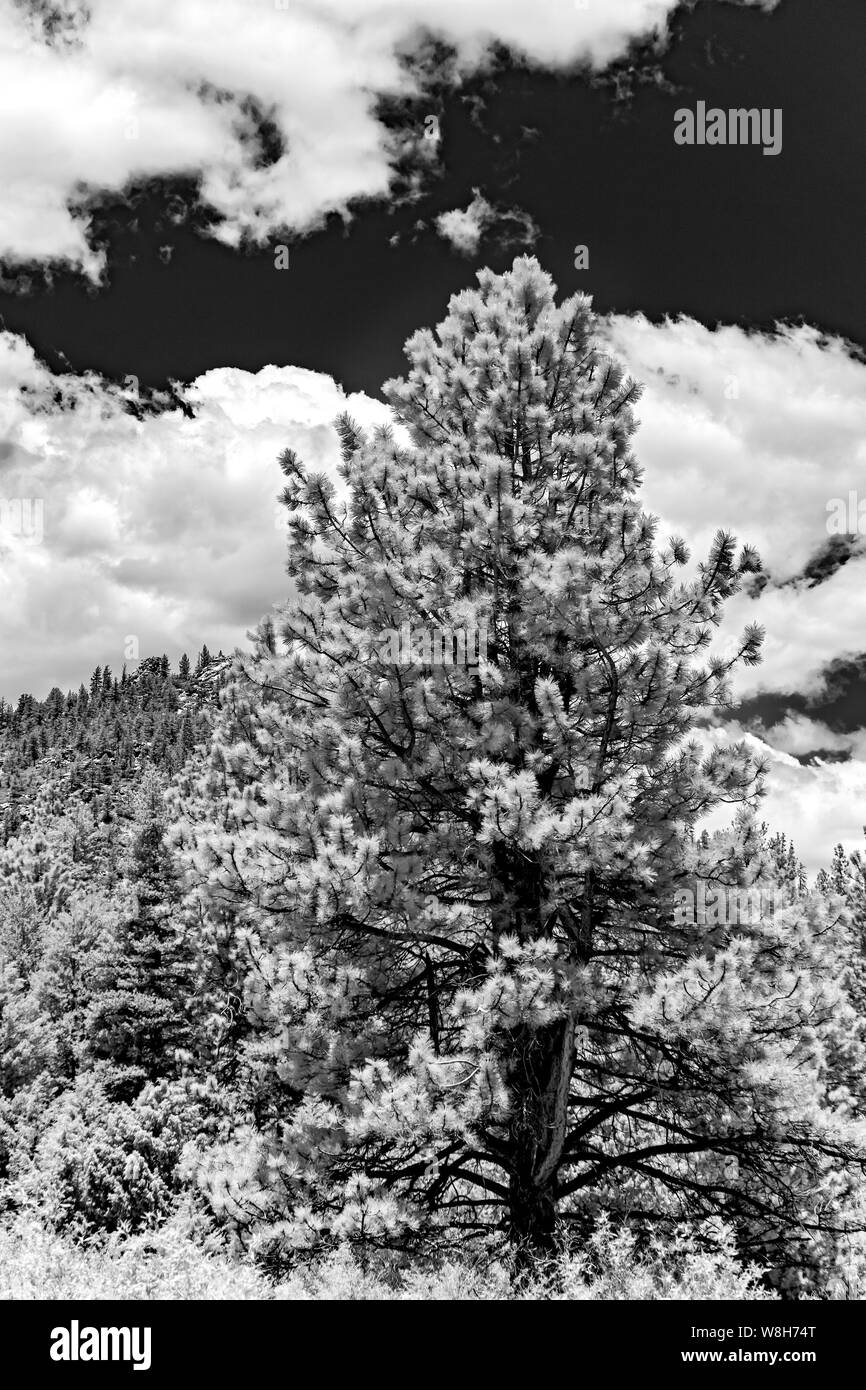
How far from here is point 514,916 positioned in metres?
7.14

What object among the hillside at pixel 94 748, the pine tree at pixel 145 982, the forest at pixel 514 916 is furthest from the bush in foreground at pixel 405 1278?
the hillside at pixel 94 748

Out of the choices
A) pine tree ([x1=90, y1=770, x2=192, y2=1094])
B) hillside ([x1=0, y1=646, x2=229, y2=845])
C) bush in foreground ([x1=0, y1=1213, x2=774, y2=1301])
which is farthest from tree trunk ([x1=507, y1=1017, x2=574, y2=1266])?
hillside ([x1=0, y1=646, x2=229, y2=845])

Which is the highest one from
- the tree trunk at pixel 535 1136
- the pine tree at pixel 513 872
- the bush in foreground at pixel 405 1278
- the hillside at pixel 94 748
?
the hillside at pixel 94 748

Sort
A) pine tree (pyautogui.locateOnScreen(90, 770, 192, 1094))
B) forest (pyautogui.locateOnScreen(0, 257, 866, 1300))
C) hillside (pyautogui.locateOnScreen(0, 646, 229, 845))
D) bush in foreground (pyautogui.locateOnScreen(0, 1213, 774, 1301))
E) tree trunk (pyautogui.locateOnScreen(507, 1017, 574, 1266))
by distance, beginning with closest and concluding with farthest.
A: bush in foreground (pyautogui.locateOnScreen(0, 1213, 774, 1301))
forest (pyautogui.locateOnScreen(0, 257, 866, 1300))
tree trunk (pyautogui.locateOnScreen(507, 1017, 574, 1266))
pine tree (pyautogui.locateOnScreen(90, 770, 192, 1094))
hillside (pyautogui.locateOnScreen(0, 646, 229, 845))

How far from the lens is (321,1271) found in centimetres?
618

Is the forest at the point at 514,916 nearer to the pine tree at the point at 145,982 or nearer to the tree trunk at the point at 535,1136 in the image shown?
the tree trunk at the point at 535,1136

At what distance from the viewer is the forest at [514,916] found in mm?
6031

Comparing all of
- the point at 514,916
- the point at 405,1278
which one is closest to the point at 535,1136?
the point at 405,1278

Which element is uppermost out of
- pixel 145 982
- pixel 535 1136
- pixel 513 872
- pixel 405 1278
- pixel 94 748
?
pixel 94 748

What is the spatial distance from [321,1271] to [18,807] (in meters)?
125

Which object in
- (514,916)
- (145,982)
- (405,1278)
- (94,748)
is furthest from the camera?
(94,748)

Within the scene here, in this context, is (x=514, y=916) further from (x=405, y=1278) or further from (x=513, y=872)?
(x=405, y=1278)

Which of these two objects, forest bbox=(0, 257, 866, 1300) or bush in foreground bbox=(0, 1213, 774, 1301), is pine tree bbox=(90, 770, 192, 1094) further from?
bush in foreground bbox=(0, 1213, 774, 1301)

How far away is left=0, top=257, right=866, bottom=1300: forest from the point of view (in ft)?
19.8
